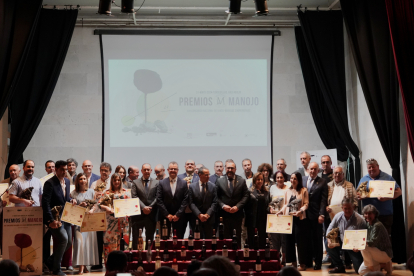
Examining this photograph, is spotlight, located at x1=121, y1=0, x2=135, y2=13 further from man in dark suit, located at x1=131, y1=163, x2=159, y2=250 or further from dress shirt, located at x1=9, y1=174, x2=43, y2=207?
dress shirt, located at x1=9, y1=174, x2=43, y2=207

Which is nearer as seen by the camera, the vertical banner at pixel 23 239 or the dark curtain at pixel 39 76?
the vertical banner at pixel 23 239

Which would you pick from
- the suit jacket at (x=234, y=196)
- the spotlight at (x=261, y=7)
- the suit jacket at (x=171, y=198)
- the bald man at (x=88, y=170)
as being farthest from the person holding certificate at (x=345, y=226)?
the bald man at (x=88, y=170)

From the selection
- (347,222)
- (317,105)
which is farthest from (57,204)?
(317,105)

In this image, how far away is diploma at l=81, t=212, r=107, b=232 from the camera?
6.83 meters

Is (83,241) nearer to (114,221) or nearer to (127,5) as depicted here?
(114,221)

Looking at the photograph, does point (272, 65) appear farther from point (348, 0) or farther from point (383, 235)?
point (383, 235)

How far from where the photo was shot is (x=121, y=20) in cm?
1052

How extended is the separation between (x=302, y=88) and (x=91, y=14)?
187 inches

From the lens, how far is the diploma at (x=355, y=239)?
6.43m

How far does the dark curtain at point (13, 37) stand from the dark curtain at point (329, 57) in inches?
200

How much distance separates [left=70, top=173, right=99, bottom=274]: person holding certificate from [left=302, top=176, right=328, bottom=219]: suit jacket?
10.4 feet

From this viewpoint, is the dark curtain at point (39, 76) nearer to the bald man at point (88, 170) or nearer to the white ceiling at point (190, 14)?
the white ceiling at point (190, 14)

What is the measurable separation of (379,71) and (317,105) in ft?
8.03

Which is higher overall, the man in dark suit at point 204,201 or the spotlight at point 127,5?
the spotlight at point 127,5
